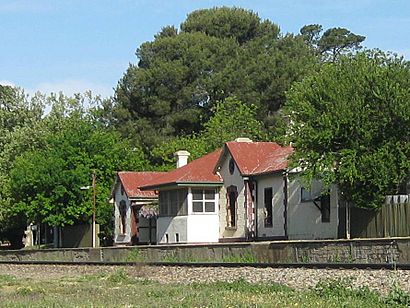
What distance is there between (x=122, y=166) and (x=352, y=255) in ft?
117

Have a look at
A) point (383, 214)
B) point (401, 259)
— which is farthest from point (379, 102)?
point (401, 259)

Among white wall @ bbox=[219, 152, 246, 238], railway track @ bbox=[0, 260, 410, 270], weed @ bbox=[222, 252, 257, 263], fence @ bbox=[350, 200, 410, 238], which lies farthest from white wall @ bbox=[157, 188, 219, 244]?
weed @ bbox=[222, 252, 257, 263]

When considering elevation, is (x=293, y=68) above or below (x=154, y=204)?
above

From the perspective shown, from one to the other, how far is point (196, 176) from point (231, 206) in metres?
2.33

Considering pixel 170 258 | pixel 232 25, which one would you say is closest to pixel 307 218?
pixel 170 258

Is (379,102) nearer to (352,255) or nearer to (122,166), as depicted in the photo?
(352,255)

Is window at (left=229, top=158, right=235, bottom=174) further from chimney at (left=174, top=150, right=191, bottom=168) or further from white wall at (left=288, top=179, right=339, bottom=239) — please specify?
chimney at (left=174, top=150, right=191, bottom=168)

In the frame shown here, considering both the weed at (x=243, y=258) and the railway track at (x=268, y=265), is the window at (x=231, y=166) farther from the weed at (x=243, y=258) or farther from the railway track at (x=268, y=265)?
the weed at (x=243, y=258)

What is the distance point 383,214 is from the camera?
32094mm

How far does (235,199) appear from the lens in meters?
42.7

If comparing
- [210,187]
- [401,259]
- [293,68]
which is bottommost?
[401,259]

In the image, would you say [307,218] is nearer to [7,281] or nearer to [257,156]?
[257,156]

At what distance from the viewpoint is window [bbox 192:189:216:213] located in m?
43.6

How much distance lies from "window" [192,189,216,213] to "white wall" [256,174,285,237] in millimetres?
3413
